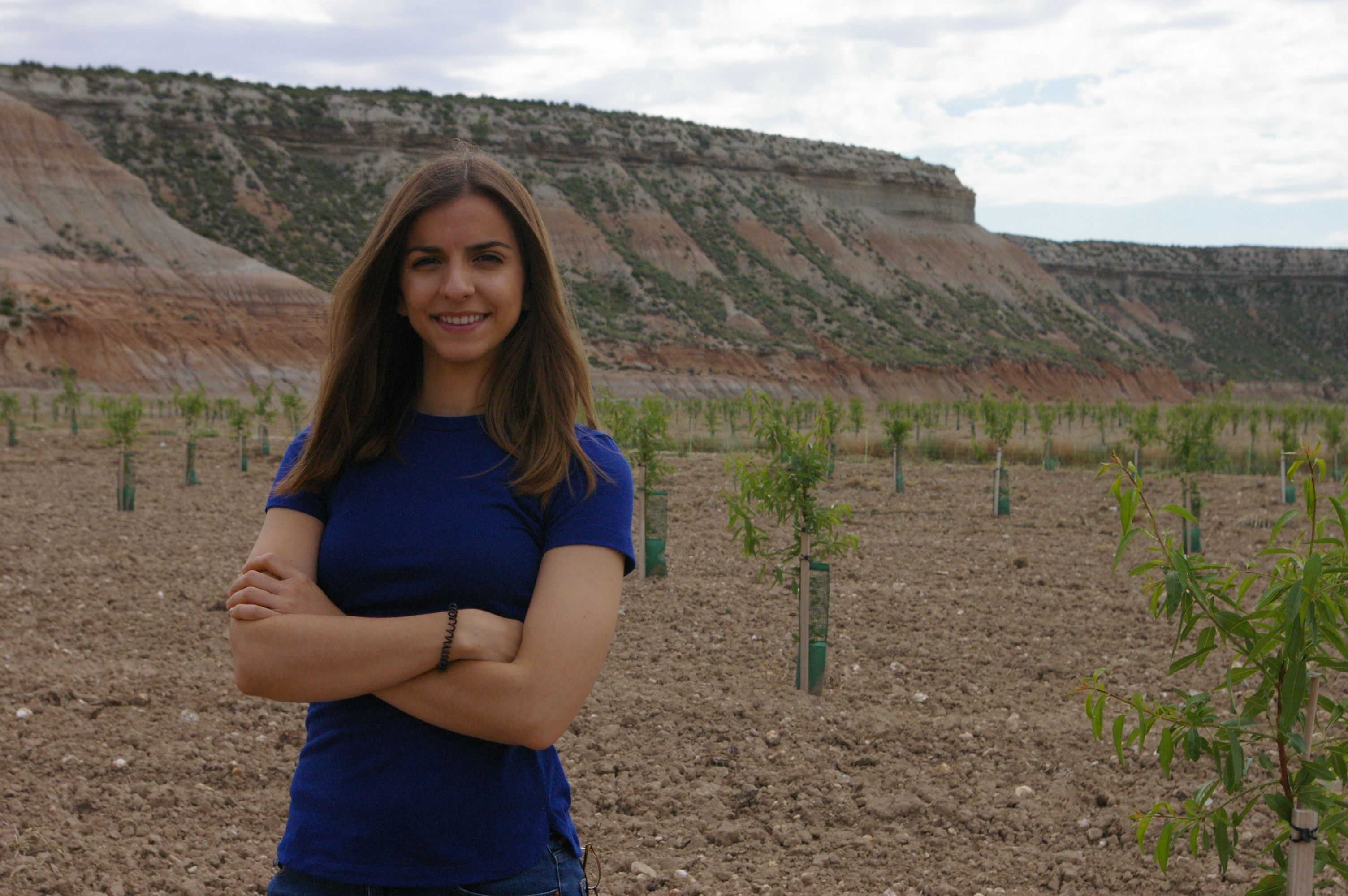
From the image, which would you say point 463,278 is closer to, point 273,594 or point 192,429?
point 273,594

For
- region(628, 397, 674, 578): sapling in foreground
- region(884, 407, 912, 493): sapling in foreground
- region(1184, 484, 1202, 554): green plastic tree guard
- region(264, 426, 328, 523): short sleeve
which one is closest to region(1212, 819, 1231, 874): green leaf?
region(264, 426, 328, 523): short sleeve

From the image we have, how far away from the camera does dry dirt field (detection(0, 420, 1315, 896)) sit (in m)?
4.10

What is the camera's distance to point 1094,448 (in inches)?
1068

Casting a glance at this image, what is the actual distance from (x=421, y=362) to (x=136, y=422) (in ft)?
50.0

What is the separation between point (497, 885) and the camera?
1.71 metres

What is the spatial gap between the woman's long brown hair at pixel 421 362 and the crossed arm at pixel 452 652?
178 millimetres

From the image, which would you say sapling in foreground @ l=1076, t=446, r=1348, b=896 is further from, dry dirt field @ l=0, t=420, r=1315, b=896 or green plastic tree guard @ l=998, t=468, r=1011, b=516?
green plastic tree guard @ l=998, t=468, r=1011, b=516

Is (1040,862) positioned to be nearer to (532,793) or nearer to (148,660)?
(532,793)

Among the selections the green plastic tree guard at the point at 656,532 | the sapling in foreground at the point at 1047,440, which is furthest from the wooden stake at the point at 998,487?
the sapling in foreground at the point at 1047,440

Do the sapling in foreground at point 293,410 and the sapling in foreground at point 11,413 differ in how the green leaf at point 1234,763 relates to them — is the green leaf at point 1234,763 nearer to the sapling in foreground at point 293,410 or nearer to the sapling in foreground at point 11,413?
the sapling in foreground at point 293,410

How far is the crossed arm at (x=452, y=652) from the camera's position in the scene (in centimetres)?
172

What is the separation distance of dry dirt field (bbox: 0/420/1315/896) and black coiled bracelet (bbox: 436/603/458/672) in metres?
2.52

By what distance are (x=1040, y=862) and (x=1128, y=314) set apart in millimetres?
105943

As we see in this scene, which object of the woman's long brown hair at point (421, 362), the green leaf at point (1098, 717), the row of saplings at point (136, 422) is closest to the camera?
the woman's long brown hair at point (421, 362)
